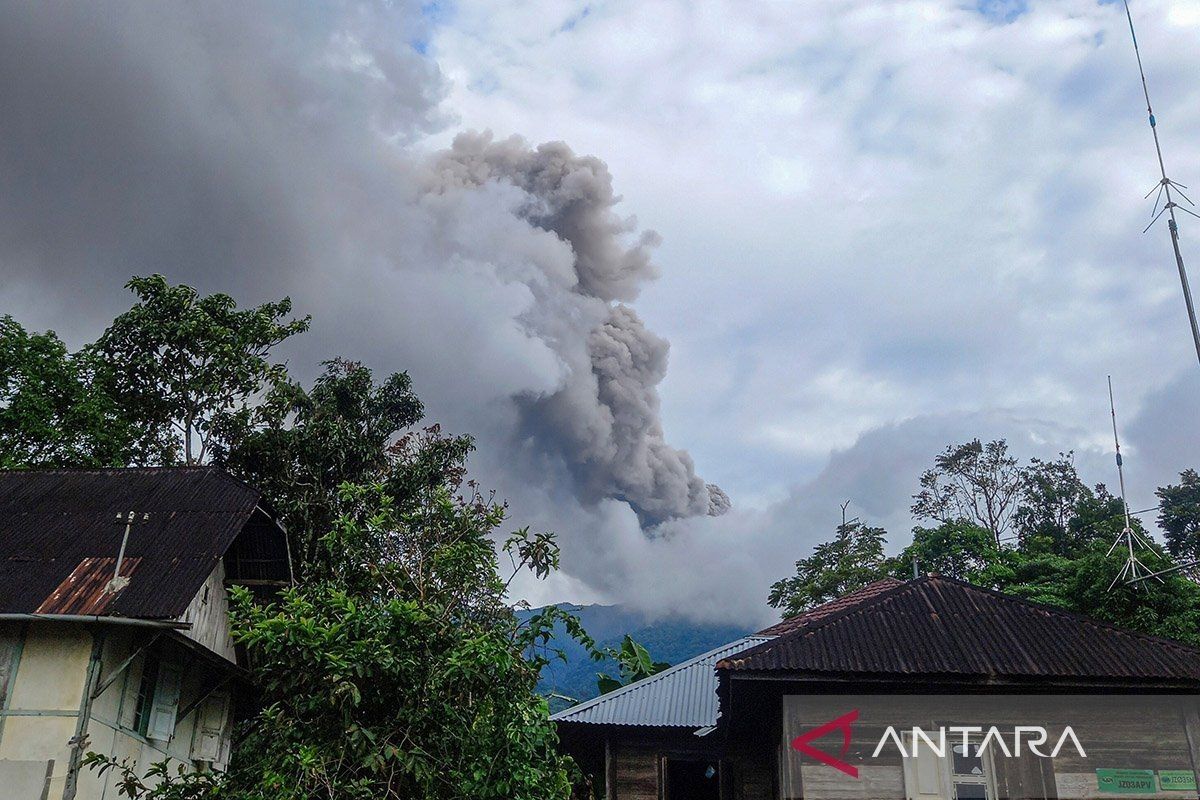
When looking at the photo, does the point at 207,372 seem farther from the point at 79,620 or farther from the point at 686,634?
the point at 686,634

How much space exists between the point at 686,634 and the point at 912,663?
445 feet

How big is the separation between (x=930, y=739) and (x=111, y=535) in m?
12.3

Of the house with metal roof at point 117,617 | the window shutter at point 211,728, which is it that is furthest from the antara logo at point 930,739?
the window shutter at point 211,728

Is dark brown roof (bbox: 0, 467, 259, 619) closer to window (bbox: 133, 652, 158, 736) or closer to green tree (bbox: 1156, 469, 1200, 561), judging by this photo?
window (bbox: 133, 652, 158, 736)

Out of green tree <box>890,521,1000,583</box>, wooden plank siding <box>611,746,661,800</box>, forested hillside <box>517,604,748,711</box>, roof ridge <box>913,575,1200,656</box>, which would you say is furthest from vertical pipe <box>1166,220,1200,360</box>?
forested hillside <box>517,604,748,711</box>

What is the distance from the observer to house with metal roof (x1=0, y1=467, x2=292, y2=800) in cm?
1191

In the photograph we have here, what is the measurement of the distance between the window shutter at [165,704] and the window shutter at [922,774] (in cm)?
1091

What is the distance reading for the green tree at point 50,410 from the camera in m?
20.6

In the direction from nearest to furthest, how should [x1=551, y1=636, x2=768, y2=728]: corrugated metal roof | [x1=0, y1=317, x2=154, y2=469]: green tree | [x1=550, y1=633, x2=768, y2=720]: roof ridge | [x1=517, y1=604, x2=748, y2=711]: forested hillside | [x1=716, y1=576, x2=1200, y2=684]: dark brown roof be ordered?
[x1=716, y1=576, x2=1200, y2=684]: dark brown roof, [x1=551, y1=636, x2=768, y2=728]: corrugated metal roof, [x1=550, y1=633, x2=768, y2=720]: roof ridge, [x1=0, y1=317, x2=154, y2=469]: green tree, [x1=517, y1=604, x2=748, y2=711]: forested hillside

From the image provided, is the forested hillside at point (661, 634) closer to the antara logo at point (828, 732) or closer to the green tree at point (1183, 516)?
the green tree at point (1183, 516)

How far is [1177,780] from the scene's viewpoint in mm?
10172

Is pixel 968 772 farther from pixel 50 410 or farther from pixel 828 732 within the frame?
pixel 50 410

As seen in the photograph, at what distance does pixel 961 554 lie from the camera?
107 feet

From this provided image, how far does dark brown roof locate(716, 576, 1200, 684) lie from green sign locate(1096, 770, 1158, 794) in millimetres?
1219
